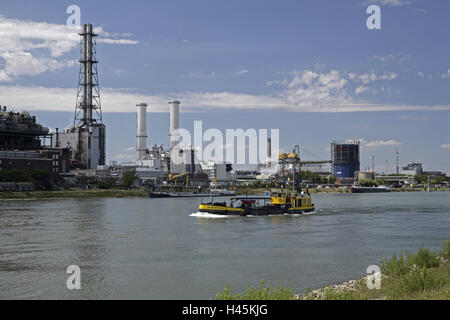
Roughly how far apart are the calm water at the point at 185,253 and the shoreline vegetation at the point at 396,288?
4023mm

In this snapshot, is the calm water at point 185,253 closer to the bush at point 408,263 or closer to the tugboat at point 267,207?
the bush at point 408,263

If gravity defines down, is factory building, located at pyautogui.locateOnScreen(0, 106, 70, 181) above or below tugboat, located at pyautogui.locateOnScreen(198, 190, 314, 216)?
above

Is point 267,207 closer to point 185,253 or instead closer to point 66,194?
point 185,253

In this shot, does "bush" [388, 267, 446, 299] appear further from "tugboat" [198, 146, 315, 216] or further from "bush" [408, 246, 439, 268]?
"tugboat" [198, 146, 315, 216]

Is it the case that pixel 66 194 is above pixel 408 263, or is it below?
below

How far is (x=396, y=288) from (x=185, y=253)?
66.9 ft

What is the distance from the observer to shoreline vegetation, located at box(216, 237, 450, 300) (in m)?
13.9

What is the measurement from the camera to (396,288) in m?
17.7

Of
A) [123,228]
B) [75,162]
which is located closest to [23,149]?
[75,162]

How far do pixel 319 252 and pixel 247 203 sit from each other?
39626 millimetres

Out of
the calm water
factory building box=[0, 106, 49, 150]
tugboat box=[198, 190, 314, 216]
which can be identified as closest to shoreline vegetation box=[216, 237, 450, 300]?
the calm water

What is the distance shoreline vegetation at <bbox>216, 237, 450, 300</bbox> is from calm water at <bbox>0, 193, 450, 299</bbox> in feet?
13.2

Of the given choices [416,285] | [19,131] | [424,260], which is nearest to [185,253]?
[424,260]

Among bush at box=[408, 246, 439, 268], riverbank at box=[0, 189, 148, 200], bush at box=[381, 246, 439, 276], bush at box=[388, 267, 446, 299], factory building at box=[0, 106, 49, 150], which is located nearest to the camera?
bush at box=[388, 267, 446, 299]
